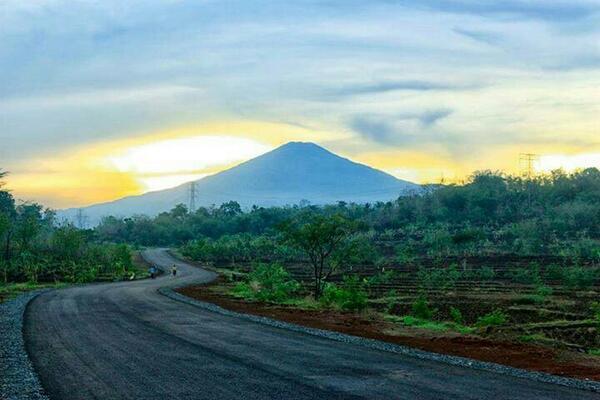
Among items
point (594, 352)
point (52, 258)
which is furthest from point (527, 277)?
point (52, 258)

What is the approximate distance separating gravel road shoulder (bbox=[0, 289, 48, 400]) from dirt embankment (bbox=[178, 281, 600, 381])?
9.64 metres

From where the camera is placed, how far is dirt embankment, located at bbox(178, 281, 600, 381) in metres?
16.2

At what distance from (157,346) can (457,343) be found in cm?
869

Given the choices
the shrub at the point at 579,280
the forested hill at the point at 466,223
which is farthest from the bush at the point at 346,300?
the forested hill at the point at 466,223

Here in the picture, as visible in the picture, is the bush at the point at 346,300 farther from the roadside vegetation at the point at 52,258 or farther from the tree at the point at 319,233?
the roadside vegetation at the point at 52,258

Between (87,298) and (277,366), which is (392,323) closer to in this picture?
(277,366)

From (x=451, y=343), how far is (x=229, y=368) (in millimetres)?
7452

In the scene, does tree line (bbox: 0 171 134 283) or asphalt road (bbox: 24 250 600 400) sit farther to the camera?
tree line (bbox: 0 171 134 283)

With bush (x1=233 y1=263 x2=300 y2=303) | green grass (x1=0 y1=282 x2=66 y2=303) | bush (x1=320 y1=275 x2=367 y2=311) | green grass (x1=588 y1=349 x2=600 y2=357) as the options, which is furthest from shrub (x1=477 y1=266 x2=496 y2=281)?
green grass (x1=588 y1=349 x2=600 y2=357)

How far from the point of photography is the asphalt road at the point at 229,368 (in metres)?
13.0

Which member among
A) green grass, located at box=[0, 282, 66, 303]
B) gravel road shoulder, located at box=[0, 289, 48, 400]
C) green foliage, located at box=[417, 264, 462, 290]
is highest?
gravel road shoulder, located at box=[0, 289, 48, 400]

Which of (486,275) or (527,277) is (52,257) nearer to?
(486,275)

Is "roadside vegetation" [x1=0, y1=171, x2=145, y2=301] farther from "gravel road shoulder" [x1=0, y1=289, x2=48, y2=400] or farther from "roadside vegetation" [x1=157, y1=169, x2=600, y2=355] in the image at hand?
"gravel road shoulder" [x1=0, y1=289, x2=48, y2=400]

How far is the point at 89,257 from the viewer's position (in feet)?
236
